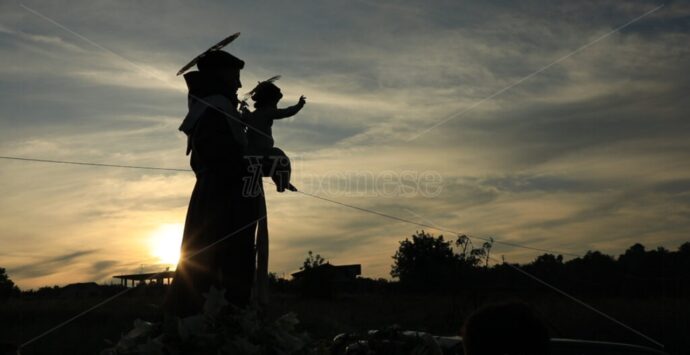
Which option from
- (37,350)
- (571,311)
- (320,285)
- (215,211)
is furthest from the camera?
(320,285)

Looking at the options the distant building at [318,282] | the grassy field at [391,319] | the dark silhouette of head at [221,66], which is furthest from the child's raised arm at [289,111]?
the distant building at [318,282]

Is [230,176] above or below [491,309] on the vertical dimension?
above

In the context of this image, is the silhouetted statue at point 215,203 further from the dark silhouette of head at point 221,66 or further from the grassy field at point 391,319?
the grassy field at point 391,319

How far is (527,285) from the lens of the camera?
25656 mm

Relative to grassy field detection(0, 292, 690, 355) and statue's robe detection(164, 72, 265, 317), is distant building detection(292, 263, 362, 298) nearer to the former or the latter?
grassy field detection(0, 292, 690, 355)

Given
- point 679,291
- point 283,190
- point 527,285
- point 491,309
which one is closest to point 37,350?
point 283,190

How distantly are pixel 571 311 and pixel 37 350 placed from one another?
12850 millimetres

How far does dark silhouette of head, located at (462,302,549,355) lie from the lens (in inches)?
133

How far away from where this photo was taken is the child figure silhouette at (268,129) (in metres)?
8.64

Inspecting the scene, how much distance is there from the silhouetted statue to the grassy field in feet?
20.9

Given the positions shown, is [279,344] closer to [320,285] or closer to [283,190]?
[283,190]

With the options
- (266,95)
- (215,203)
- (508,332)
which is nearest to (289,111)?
(266,95)

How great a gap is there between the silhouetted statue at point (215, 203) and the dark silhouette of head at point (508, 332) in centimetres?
423

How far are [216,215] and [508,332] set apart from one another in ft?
15.9
